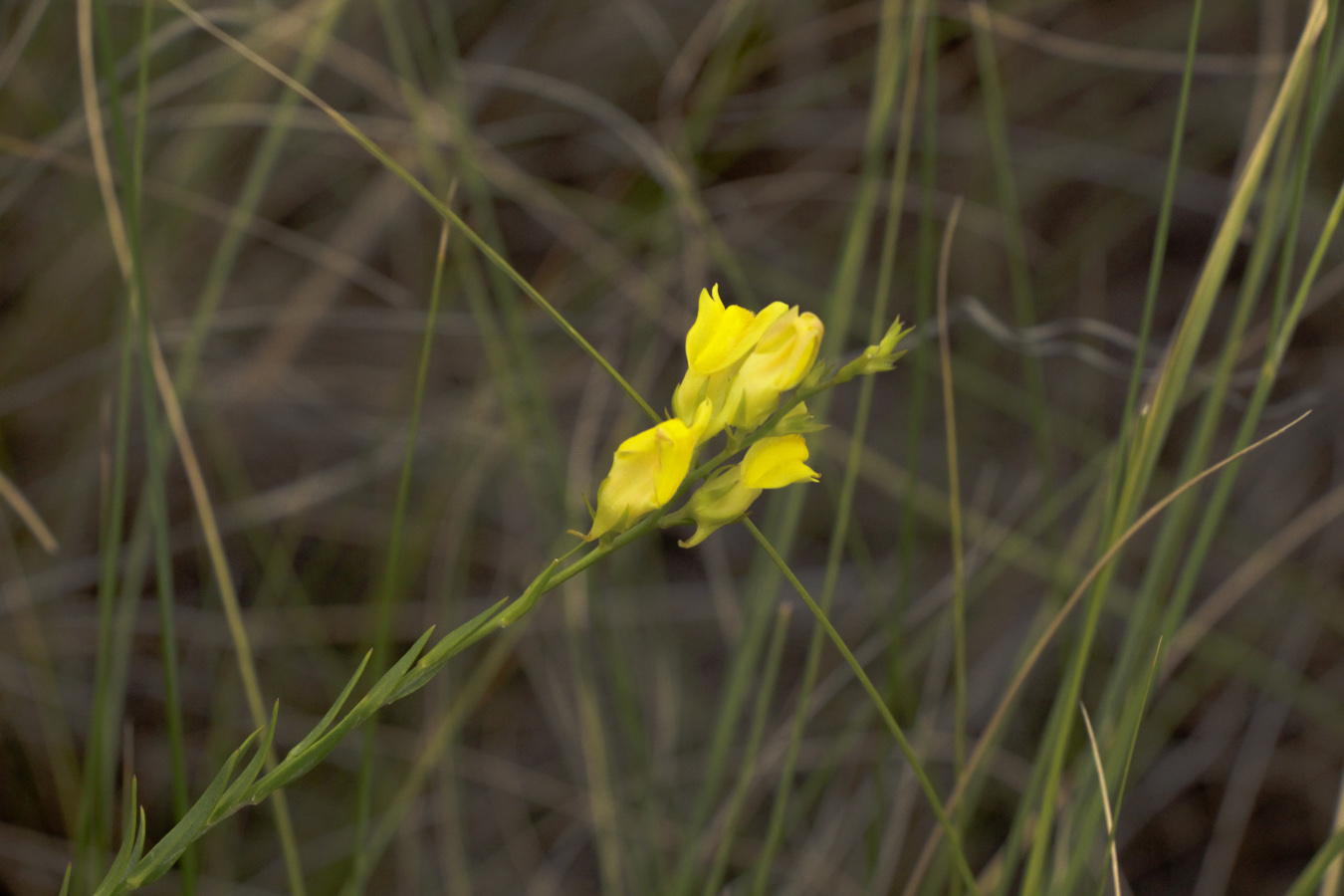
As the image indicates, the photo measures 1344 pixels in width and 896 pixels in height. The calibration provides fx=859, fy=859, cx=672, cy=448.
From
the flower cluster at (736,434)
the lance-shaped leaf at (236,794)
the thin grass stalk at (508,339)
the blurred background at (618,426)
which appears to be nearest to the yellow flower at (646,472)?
the flower cluster at (736,434)

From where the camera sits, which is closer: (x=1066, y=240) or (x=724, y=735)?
(x=724, y=735)

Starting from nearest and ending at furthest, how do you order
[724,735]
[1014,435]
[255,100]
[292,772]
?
[292,772] → [724,735] → [255,100] → [1014,435]

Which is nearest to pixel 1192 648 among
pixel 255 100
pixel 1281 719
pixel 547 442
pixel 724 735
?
pixel 1281 719

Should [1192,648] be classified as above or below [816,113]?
below

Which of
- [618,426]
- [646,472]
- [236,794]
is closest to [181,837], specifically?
[236,794]

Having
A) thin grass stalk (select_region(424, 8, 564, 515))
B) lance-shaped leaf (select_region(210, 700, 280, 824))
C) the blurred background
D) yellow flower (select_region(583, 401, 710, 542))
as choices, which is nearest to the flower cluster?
yellow flower (select_region(583, 401, 710, 542))

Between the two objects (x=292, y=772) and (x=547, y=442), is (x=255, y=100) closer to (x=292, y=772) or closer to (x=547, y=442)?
(x=547, y=442)

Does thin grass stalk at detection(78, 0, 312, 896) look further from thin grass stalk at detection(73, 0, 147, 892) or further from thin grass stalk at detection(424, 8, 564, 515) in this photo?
thin grass stalk at detection(424, 8, 564, 515)
